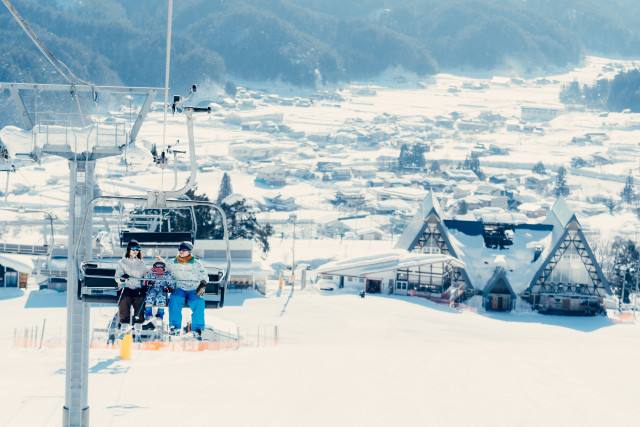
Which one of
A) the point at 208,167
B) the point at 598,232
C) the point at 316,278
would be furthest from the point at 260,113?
the point at 316,278

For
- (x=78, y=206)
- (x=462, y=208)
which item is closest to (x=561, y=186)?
(x=462, y=208)

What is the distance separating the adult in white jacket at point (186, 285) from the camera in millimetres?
9688

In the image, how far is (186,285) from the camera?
9.73 meters

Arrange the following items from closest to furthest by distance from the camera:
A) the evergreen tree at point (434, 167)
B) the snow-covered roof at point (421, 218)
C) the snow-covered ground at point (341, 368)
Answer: the snow-covered ground at point (341, 368) → the snow-covered roof at point (421, 218) → the evergreen tree at point (434, 167)

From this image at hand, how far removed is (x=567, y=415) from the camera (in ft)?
54.6

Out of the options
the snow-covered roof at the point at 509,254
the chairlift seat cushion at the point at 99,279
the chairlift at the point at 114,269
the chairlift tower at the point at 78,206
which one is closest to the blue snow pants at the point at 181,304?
the chairlift at the point at 114,269

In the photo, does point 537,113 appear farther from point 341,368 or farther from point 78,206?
point 78,206

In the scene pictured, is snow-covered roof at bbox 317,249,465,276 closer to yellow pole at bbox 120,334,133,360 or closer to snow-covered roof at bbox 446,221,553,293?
snow-covered roof at bbox 446,221,553,293

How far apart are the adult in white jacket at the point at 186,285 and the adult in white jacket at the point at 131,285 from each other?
34cm

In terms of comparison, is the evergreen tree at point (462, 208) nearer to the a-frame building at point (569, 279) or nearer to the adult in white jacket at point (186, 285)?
the a-frame building at point (569, 279)

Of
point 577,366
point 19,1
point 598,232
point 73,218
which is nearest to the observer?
point 73,218

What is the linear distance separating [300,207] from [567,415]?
5086 centimetres

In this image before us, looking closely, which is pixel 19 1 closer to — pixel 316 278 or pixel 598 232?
pixel 598 232

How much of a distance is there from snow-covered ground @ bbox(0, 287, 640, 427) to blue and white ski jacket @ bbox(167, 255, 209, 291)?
5245 mm
